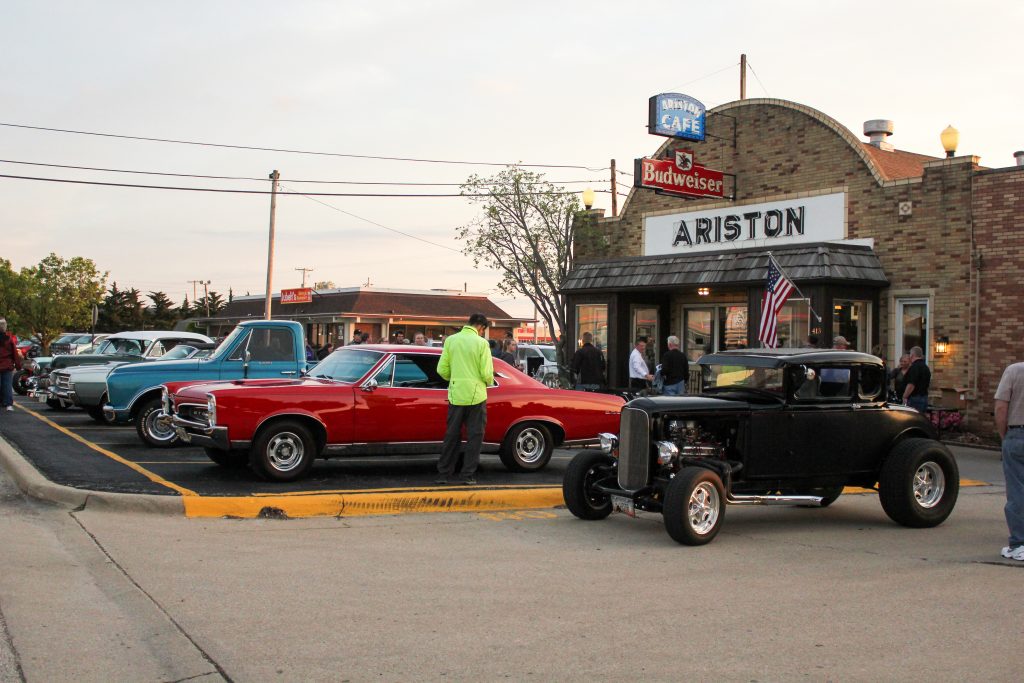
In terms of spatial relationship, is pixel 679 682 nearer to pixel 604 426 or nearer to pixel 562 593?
pixel 562 593

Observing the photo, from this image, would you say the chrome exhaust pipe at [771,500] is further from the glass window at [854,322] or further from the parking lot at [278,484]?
the glass window at [854,322]

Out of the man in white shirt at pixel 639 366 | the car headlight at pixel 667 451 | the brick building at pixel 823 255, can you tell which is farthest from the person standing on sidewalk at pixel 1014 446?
the man in white shirt at pixel 639 366

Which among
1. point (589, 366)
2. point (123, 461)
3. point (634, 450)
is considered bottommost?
point (123, 461)

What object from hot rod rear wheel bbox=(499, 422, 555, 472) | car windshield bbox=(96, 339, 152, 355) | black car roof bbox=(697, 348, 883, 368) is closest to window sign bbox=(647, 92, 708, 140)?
hot rod rear wheel bbox=(499, 422, 555, 472)

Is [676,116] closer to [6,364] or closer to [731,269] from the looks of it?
[731,269]

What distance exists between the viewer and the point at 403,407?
11.2 meters

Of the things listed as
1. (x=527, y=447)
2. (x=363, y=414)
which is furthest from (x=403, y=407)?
(x=527, y=447)

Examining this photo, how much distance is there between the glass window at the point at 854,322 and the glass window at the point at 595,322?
6.03 metres

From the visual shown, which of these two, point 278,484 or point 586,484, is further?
point 278,484

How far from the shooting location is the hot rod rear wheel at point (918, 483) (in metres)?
9.09

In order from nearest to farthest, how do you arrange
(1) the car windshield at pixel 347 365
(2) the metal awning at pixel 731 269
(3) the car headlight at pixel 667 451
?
(3) the car headlight at pixel 667 451 < (1) the car windshield at pixel 347 365 < (2) the metal awning at pixel 731 269

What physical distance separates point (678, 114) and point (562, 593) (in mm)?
16835

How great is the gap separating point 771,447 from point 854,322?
11.5m

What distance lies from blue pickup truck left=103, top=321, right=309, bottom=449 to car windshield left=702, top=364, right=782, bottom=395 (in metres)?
7.06
